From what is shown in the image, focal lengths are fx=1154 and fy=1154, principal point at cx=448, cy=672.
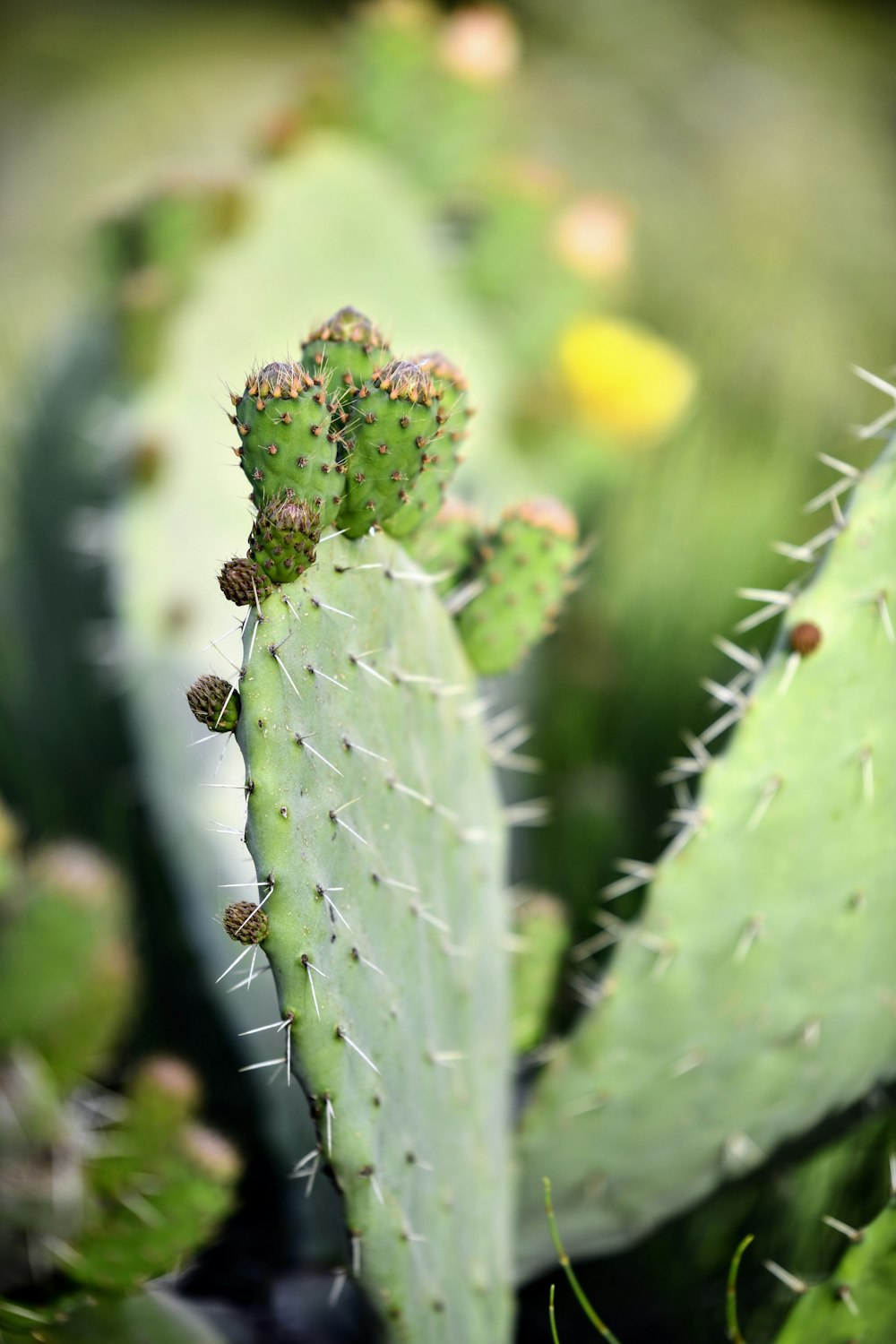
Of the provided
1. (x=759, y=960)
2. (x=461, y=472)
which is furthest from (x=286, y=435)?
(x=461, y=472)

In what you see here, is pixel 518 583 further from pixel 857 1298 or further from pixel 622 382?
pixel 622 382

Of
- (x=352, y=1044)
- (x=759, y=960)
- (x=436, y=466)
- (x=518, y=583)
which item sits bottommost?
(x=759, y=960)

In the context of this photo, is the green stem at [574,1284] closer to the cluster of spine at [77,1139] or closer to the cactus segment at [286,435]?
the cluster of spine at [77,1139]

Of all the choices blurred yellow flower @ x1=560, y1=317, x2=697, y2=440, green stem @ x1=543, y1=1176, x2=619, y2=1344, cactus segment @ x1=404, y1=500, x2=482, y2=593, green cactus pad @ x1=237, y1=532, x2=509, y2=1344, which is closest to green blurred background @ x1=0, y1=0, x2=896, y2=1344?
blurred yellow flower @ x1=560, y1=317, x2=697, y2=440

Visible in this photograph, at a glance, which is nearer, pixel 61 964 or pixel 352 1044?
pixel 352 1044

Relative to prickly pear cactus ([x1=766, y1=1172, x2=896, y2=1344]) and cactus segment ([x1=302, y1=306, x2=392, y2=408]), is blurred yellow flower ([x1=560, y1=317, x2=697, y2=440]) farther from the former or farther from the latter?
prickly pear cactus ([x1=766, y1=1172, x2=896, y2=1344])

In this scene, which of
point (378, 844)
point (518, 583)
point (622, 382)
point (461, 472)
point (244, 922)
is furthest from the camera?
point (622, 382)

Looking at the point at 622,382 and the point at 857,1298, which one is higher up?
the point at 622,382

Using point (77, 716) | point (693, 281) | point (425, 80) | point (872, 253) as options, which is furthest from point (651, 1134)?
point (872, 253)
